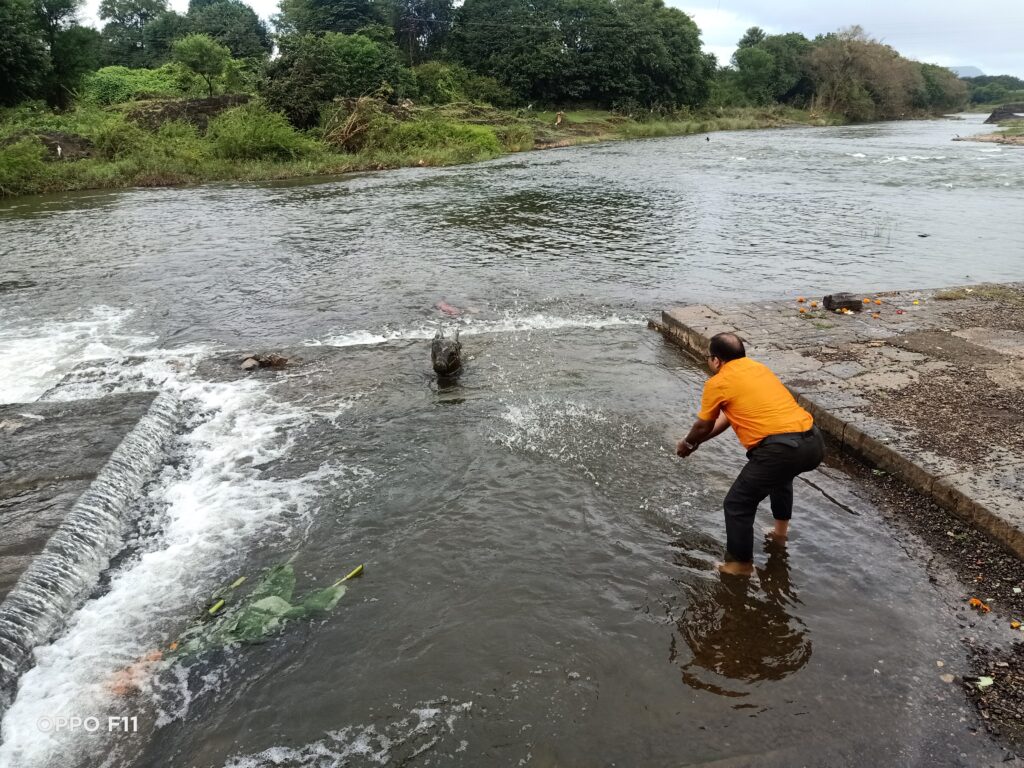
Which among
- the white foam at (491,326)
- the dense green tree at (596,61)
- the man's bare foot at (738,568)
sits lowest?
the man's bare foot at (738,568)

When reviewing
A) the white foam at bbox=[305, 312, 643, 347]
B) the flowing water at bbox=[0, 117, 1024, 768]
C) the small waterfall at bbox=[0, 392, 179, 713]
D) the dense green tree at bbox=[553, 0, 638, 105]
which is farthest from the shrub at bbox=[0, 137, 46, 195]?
the dense green tree at bbox=[553, 0, 638, 105]

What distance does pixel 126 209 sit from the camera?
66.7 feet

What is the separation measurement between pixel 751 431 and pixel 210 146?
99.0ft

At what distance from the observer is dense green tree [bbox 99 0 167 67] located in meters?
62.5

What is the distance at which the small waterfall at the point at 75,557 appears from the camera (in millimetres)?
3949

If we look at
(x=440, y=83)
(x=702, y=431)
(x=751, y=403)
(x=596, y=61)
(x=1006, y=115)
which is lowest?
(x=702, y=431)

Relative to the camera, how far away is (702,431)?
450cm

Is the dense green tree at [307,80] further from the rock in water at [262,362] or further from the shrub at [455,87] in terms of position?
the rock in water at [262,362]

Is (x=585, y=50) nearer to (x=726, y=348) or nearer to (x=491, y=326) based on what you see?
(x=491, y=326)

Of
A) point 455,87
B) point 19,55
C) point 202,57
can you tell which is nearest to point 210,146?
point 19,55

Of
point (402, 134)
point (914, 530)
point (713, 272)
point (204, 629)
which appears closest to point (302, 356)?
point (204, 629)

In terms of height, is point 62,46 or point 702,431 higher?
point 62,46

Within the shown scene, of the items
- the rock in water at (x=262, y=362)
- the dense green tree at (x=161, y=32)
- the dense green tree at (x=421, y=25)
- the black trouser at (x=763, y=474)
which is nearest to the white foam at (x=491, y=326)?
the rock in water at (x=262, y=362)

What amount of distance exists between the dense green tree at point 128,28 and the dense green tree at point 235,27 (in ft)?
14.5
